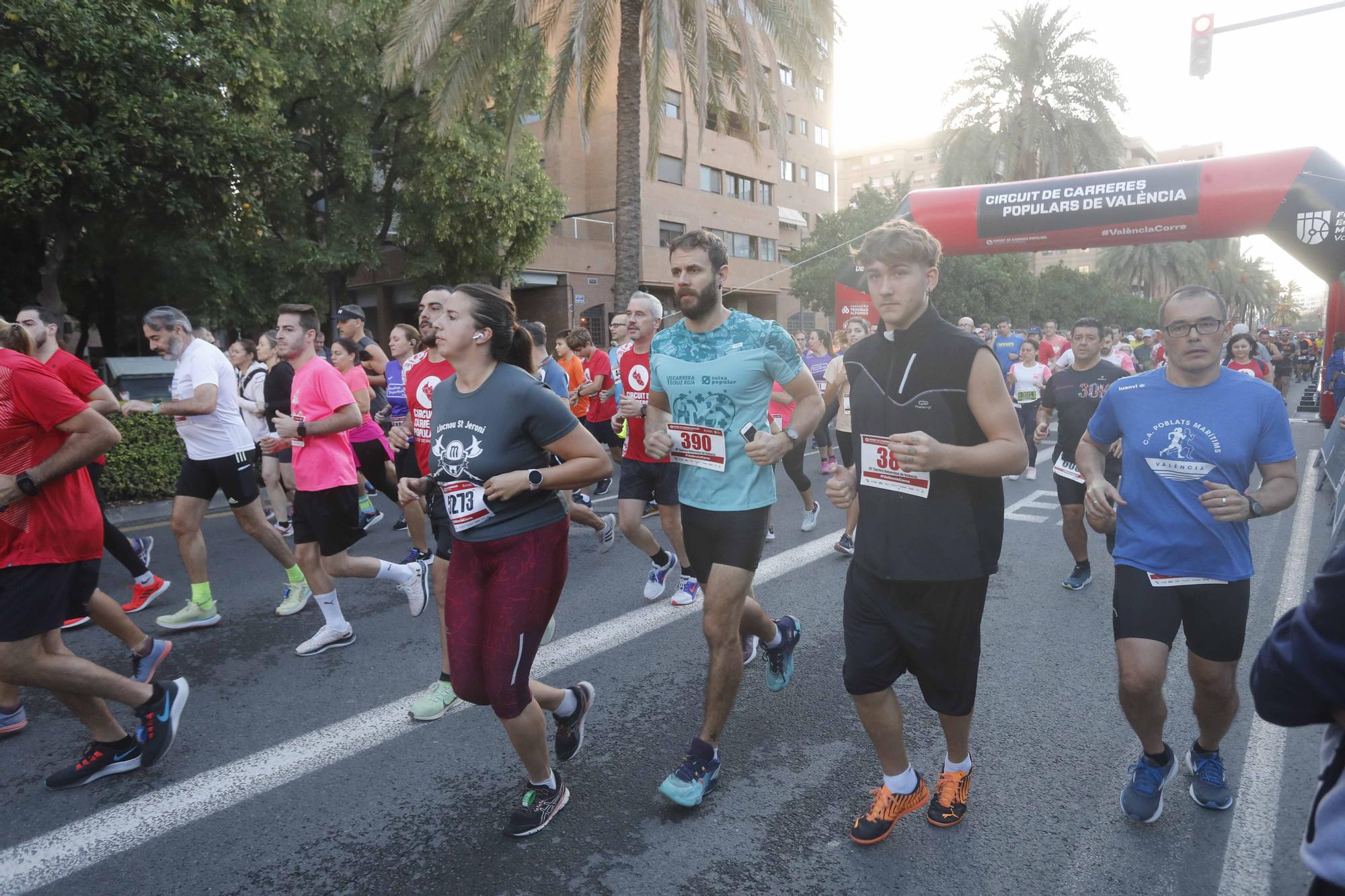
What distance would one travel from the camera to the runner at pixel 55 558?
299 centimetres

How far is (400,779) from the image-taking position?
3.22 metres

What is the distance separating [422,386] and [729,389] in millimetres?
2048

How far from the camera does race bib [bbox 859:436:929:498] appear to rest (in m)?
2.64

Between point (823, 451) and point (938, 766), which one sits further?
point (823, 451)

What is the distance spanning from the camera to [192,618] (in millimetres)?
5066

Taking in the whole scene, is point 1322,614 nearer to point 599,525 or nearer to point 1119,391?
point 1119,391

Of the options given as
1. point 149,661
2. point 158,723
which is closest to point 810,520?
point 149,661

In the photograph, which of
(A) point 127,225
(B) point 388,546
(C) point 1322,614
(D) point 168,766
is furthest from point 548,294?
(C) point 1322,614

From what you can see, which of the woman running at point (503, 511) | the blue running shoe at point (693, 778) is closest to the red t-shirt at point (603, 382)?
the woman running at point (503, 511)

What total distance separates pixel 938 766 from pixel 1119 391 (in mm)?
1604

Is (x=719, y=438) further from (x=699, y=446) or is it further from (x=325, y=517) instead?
(x=325, y=517)

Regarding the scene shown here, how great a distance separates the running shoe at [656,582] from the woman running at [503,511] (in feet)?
8.41

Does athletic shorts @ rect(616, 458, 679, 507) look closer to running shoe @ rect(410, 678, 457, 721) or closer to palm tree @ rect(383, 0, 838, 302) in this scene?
running shoe @ rect(410, 678, 457, 721)

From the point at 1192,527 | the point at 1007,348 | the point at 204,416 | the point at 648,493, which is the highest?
the point at 1007,348
